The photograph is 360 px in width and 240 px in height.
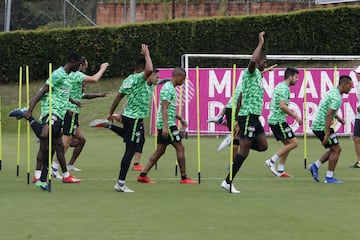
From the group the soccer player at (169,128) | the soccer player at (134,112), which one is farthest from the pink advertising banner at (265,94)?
the soccer player at (134,112)

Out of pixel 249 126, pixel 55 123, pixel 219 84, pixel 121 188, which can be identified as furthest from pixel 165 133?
pixel 219 84

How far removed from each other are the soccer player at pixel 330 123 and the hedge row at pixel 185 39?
22421 millimetres

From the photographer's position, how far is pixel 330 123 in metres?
15.0

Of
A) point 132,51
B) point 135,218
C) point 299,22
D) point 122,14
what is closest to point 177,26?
point 132,51

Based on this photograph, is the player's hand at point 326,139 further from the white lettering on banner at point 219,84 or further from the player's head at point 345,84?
the white lettering on banner at point 219,84

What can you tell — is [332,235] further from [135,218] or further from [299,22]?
[299,22]

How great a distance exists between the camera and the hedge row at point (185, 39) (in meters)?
37.9

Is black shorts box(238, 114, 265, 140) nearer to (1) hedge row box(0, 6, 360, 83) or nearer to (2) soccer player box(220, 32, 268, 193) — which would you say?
(2) soccer player box(220, 32, 268, 193)

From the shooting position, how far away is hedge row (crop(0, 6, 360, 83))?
124 ft

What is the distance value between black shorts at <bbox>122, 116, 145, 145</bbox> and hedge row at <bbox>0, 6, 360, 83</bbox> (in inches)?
929

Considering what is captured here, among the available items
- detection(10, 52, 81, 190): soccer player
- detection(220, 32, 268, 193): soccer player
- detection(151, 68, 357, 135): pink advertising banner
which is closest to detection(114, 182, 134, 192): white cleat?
detection(10, 52, 81, 190): soccer player

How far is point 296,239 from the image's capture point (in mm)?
9539

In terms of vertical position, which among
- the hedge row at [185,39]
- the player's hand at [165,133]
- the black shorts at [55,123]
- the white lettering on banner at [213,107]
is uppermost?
the hedge row at [185,39]

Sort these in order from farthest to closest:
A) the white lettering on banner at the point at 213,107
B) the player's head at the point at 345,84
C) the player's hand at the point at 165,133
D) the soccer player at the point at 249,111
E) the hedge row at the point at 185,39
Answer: the hedge row at the point at 185,39 < the white lettering on banner at the point at 213,107 < the player's head at the point at 345,84 < the player's hand at the point at 165,133 < the soccer player at the point at 249,111
